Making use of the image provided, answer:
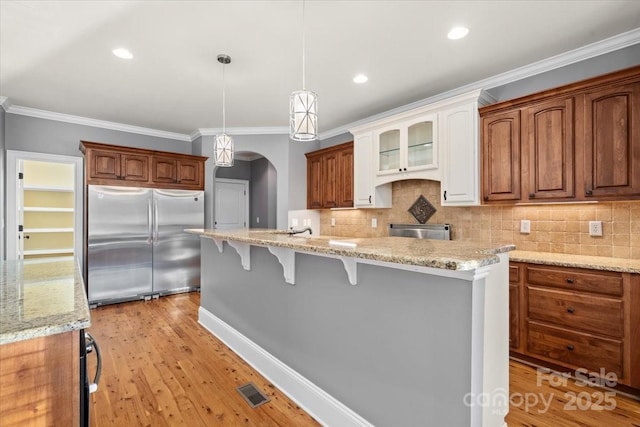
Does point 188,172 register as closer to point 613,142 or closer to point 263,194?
point 263,194

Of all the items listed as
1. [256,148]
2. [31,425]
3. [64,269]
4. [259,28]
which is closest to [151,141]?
[256,148]

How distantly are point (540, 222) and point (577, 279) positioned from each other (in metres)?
0.79

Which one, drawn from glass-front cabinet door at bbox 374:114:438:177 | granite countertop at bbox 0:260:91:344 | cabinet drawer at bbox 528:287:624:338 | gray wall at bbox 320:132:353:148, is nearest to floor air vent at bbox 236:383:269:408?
granite countertop at bbox 0:260:91:344

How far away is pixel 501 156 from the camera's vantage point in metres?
3.05

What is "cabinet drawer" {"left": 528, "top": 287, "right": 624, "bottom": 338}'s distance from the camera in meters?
2.24

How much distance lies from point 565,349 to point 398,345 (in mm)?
1825

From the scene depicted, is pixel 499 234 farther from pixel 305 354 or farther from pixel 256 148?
pixel 256 148

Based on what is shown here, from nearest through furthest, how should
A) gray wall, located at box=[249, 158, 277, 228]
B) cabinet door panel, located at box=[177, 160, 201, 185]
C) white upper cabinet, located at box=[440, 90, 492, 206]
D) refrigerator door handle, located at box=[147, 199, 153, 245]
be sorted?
white upper cabinet, located at box=[440, 90, 492, 206] < refrigerator door handle, located at box=[147, 199, 153, 245] < cabinet door panel, located at box=[177, 160, 201, 185] < gray wall, located at box=[249, 158, 277, 228]

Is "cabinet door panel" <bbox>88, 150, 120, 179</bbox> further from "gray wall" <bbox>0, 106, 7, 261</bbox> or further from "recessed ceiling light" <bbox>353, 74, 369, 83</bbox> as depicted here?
"recessed ceiling light" <bbox>353, 74, 369, 83</bbox>

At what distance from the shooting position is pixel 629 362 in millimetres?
2176

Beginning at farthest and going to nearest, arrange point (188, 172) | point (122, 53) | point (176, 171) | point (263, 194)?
point (263, 194) → point (188, 172) → point (176, 171) → point (122, 53)

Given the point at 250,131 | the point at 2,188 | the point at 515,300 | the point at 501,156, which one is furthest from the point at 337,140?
the point at 2,188

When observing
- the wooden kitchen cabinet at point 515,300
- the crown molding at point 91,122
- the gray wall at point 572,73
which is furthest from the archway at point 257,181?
the wooden kitchen cabinet at point 515,300

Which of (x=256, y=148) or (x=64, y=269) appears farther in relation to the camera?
(x=256, y=148)
